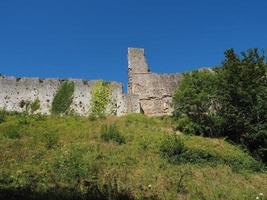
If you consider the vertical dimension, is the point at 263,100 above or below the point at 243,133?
above

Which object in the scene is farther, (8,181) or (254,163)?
(254,163)

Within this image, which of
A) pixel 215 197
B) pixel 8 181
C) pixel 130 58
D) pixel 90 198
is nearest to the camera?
pixel 90 198

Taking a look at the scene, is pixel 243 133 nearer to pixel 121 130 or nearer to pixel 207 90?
pixel 207 90

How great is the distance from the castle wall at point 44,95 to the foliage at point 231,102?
606 cm

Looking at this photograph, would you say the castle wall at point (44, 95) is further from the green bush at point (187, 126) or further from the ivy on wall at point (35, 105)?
the green bush at point (187, 126)

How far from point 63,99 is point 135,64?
698cm

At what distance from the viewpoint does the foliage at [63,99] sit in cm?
2845

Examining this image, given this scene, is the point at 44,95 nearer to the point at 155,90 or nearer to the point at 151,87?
the point at 151,87

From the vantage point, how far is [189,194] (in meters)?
11.4

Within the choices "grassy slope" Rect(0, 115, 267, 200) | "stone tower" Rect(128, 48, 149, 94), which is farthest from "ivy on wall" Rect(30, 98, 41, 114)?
"stone tower" Rect(128, 48, 149, 94)

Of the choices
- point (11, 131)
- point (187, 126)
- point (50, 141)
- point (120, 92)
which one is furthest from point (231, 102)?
point (11, 131)

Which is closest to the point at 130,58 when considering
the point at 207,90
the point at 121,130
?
the point at 207,90

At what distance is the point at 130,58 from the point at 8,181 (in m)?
23.1

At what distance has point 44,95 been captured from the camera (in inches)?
1121
